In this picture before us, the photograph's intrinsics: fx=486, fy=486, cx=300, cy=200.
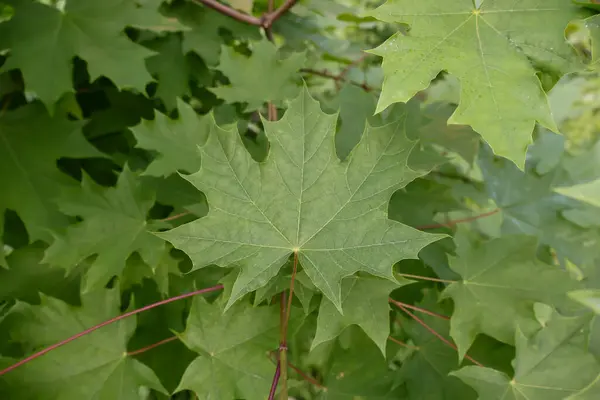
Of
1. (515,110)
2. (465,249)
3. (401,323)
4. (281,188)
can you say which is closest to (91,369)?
(281,188)

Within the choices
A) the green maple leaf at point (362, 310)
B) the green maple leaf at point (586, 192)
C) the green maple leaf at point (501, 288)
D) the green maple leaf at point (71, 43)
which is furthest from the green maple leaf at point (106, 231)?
the green maple leaf at point (586, 192)

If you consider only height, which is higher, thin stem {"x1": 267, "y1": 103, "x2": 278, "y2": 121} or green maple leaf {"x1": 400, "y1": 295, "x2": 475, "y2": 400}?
thin stem {"x1": 267, "y1": 103, "x2": 278, "y2": 121}

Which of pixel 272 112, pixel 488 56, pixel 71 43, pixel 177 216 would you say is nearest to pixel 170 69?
pixel 71 43

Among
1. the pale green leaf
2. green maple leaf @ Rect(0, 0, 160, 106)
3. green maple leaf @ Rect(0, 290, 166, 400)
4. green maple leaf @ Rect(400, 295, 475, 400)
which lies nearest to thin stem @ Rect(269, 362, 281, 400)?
green maple leaf @ Rect(0, 290, 166, 400)

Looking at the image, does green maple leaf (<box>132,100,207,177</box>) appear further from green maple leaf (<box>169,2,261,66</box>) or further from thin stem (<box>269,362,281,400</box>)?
thin stem (<box>269,362,281,400</box>)

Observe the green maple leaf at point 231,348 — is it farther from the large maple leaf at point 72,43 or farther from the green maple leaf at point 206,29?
the green maple leaf at point 206,29

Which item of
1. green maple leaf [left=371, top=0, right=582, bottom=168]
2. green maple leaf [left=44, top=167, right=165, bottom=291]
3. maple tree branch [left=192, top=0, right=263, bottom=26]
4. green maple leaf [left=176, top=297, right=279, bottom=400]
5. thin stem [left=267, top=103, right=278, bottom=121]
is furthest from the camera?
maple tree branch [left=192, top=0, right=263, bottom=26]
